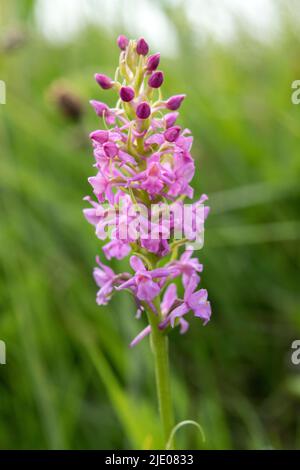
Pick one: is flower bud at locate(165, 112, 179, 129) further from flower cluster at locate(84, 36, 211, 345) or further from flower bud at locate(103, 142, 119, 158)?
flower bud at locate(103, 142, 119, 158)

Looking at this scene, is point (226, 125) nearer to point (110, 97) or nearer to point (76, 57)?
point (110, 97)

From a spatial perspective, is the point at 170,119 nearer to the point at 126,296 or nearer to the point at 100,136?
the point at 100,136

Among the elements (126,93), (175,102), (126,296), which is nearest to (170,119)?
(175,102)

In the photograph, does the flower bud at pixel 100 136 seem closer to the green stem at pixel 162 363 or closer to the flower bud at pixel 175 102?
the flower bud at pixel 175 102

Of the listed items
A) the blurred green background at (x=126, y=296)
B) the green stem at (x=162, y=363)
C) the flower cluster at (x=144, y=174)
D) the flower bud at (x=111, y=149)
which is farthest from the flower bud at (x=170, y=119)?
the blurred green background at (x=126, y=296)

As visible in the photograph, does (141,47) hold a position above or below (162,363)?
above
